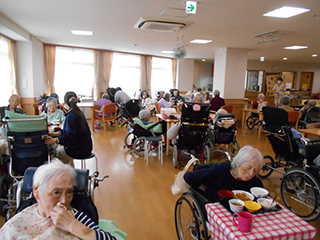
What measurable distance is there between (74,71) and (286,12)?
24.6ft

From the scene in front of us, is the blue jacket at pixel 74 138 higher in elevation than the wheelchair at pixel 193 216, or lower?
higher

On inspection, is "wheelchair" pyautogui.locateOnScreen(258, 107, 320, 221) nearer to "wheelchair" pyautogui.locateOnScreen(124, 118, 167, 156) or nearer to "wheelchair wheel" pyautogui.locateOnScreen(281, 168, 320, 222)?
"wheelchair wheel" pyautogui.locateOnScreen(281, 168, 320, 222)

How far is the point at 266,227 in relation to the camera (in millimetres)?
1231

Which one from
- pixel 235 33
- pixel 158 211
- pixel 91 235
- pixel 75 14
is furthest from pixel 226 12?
pixel 91 235

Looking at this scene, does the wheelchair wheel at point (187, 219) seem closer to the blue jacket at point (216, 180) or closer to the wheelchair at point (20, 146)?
the blue jacket at point (216, 180)

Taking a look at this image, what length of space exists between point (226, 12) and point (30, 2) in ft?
10.9

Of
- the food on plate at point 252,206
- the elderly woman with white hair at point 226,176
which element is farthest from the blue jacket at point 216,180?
the food on plate at point 252,206

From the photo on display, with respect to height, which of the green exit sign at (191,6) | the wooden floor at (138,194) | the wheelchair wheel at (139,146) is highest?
the green exit sign at (191,6)

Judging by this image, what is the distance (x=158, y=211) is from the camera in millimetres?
2543

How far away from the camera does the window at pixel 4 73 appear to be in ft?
18.5

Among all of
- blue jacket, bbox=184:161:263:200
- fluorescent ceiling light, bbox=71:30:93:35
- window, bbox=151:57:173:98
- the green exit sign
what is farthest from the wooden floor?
window, bbox=151:57:173:98

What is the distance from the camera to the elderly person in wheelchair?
117 centimetres

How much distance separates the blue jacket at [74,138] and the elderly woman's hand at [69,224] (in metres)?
1.50

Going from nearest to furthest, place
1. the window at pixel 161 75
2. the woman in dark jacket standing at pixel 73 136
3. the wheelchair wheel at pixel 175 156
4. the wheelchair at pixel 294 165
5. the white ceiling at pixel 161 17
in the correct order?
the wheelchair at pixel 294 165, the woman in dark jacket standing at pixel 73 136, the white ceiling at pixel 161 17, the wheelchair wheel at pixel 175 156, the window at pixel 161 75
